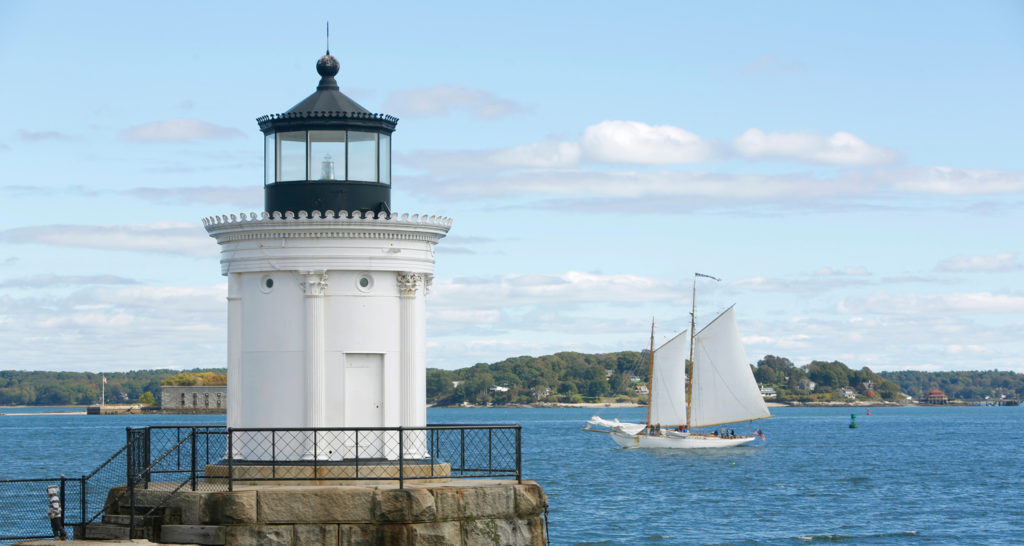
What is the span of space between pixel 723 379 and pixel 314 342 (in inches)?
2956

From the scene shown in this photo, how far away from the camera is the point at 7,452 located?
8544cm

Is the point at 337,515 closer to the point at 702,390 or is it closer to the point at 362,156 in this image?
the point at 362,156

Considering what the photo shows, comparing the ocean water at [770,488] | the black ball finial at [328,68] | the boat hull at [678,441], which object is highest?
the black ball finial at [328,68]

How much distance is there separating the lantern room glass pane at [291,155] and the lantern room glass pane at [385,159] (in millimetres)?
982

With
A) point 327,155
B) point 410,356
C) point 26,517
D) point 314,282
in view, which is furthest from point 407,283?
point 26,517

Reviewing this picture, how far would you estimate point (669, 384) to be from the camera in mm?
91812

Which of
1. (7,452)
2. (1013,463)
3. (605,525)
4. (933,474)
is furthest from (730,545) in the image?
(7,452)

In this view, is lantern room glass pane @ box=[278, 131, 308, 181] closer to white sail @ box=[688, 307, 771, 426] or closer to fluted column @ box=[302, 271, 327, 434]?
fluted column @ box=[302, 271, 327, 434]

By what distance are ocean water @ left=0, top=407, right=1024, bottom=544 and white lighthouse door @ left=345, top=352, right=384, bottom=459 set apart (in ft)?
72.8

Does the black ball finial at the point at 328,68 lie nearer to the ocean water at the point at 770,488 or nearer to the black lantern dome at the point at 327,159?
the black lantern dome at the point at 327,159

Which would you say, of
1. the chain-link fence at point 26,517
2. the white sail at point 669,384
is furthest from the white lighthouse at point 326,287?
the white sail at point 669,384

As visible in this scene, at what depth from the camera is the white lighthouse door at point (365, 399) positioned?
51.8 ft

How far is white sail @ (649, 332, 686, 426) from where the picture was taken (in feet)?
297

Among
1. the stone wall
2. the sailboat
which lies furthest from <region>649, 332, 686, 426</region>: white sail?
the stone wall
